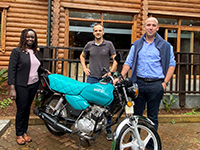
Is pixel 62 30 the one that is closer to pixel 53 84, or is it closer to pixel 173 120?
pixel 53 84

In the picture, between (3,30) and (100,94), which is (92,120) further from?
(3,30)

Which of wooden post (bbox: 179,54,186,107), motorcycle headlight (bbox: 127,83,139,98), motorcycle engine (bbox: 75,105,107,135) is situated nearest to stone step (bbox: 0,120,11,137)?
motorcycle engine (bbox: 75,105,107,135)

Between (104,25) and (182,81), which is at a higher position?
(104,25)

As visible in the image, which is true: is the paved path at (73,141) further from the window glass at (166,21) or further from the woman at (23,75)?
the window glass at (166,21)

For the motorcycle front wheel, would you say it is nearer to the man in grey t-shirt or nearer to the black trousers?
the man in grey t-shirt

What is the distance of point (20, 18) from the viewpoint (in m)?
6.60

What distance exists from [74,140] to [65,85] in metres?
1.15

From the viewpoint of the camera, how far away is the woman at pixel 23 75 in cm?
280

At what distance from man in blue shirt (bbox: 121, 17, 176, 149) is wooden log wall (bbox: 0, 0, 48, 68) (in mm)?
5121

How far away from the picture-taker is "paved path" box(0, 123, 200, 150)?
9.70 feet

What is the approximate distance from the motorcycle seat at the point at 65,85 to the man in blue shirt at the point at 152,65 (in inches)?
36.0

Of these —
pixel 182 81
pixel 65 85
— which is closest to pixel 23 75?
pixel 65 85

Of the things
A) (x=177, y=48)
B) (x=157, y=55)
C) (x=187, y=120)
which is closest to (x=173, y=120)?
(x=187, y=120)

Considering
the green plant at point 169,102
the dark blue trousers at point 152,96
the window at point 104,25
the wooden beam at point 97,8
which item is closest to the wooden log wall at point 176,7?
the wooden beam at point 97,8
